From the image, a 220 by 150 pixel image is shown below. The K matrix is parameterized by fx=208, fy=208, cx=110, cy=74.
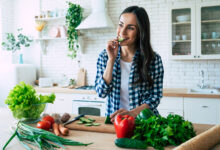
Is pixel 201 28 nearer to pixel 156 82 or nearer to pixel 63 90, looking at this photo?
pixel 156 82

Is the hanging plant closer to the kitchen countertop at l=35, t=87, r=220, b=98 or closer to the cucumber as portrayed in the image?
the kitchen countertop at l=35, t=87, r=220, b=98

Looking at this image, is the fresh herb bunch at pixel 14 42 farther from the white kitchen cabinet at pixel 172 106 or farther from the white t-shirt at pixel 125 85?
the white t-shirt at pixel 125 85

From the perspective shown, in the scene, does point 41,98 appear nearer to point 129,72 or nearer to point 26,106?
point 26,106

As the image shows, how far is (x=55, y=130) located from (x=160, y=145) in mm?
684

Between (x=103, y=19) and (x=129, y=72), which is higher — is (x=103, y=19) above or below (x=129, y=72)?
above

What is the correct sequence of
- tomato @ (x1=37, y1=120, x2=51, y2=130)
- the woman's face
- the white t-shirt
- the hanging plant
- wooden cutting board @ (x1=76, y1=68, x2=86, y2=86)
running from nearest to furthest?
tomato @ (x1=37, y1=120, x2=51, y2=130) → the woman's face → the white t-shirt → the hanging plant → wooden cutting board @ (x1=76, y1=68, x2=86, y2=86)

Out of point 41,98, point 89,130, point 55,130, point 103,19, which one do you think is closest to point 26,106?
point 41,98

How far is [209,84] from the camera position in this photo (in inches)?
145

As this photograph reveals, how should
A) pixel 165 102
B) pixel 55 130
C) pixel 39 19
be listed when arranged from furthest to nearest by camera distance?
pixel 39 19, pixel 165 102, pixel 55 130

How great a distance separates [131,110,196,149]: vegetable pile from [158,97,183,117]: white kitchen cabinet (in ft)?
6.85

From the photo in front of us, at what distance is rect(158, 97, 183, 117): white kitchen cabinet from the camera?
128 inches

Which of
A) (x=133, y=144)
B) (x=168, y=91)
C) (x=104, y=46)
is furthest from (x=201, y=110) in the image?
(x=133, y=144)

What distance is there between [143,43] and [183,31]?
2.00 meters

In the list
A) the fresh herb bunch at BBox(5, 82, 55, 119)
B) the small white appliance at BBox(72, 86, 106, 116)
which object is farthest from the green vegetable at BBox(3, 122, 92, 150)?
the small white appliance at BBox(72, 86, 106, 116)
